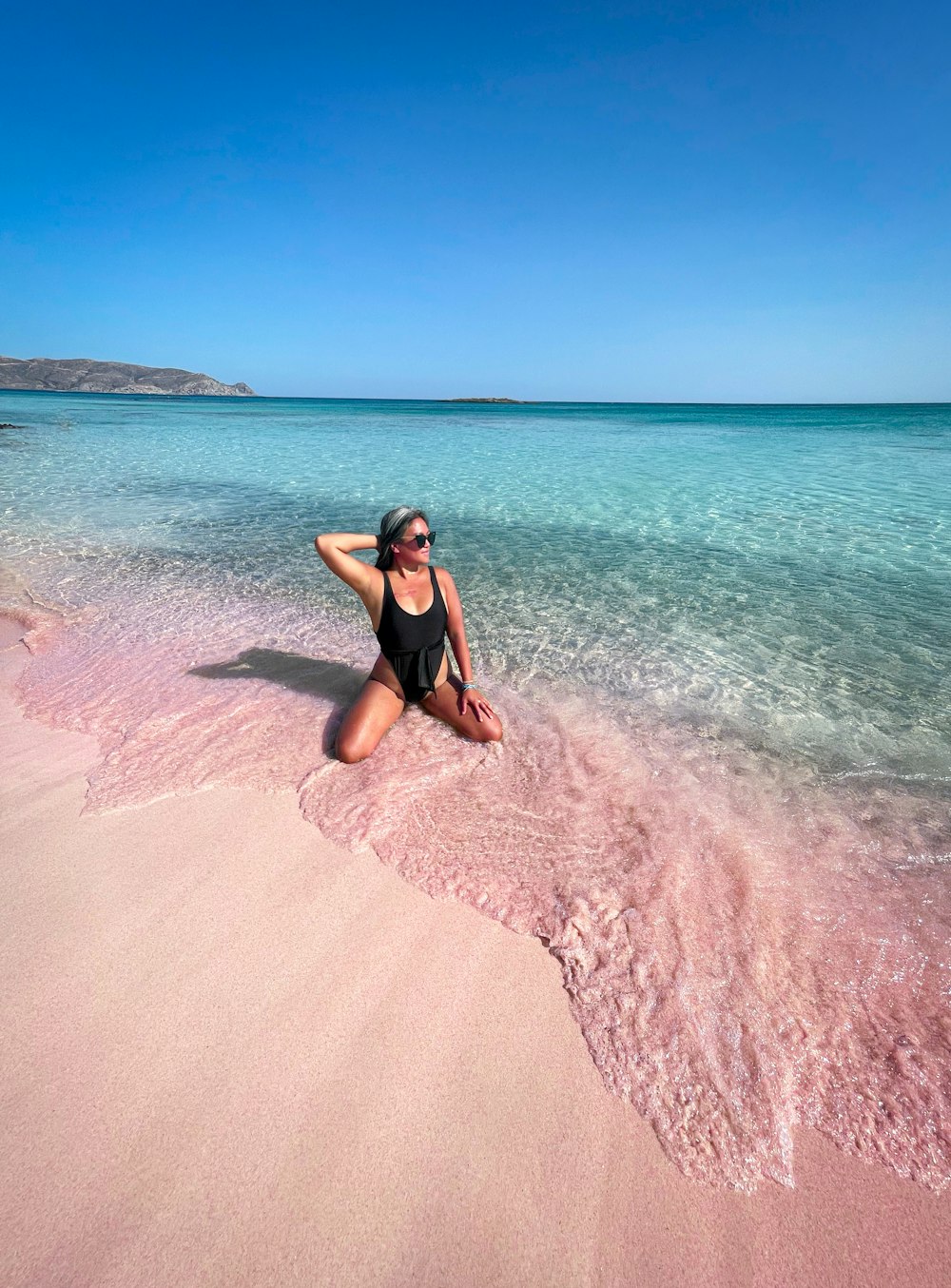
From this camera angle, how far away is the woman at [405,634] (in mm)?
4121

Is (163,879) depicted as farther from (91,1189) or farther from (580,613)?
(580,613)

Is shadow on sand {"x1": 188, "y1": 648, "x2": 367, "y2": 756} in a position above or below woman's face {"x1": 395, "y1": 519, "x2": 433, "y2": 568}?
below

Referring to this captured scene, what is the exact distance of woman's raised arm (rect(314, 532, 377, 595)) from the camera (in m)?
4.12

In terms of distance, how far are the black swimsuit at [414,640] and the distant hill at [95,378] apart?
6489 inches

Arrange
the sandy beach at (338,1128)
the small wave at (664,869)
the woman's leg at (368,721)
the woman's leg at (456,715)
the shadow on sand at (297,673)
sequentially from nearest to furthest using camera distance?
1. the sandy beach at (338,1128)
2. the small wave at (664,869)
3. the woman's leg at (368,721)
4. the woman's leg at (456,715)
5. the shadow on sand at (297,673)

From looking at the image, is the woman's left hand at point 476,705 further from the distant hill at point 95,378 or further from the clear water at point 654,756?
the distant hill at point 95,378

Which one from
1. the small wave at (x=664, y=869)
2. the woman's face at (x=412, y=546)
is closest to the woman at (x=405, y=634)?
the woman's face at (x=412, y=546)

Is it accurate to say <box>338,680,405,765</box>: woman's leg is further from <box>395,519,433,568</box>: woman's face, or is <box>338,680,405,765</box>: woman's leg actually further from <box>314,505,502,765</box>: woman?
<box>395,519,433,568</box>: woman's face

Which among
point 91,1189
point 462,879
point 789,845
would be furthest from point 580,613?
point 91,1189

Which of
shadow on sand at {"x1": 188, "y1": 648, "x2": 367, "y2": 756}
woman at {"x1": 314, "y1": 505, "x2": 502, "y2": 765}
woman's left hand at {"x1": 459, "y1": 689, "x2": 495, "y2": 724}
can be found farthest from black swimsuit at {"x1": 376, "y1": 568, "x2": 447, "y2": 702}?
shadow on sand at {"x1": 188, "y1": 648, "x2": 367, "y2": 756}

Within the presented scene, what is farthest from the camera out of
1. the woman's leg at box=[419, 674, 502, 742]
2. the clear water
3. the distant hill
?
the distant hill

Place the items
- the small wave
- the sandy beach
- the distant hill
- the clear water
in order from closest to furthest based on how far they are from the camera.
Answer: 1. the sandy beach
2. the small wave
3. the clear water
4. the distant hill

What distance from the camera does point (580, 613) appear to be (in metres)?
7.19

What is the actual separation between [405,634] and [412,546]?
656 mm
